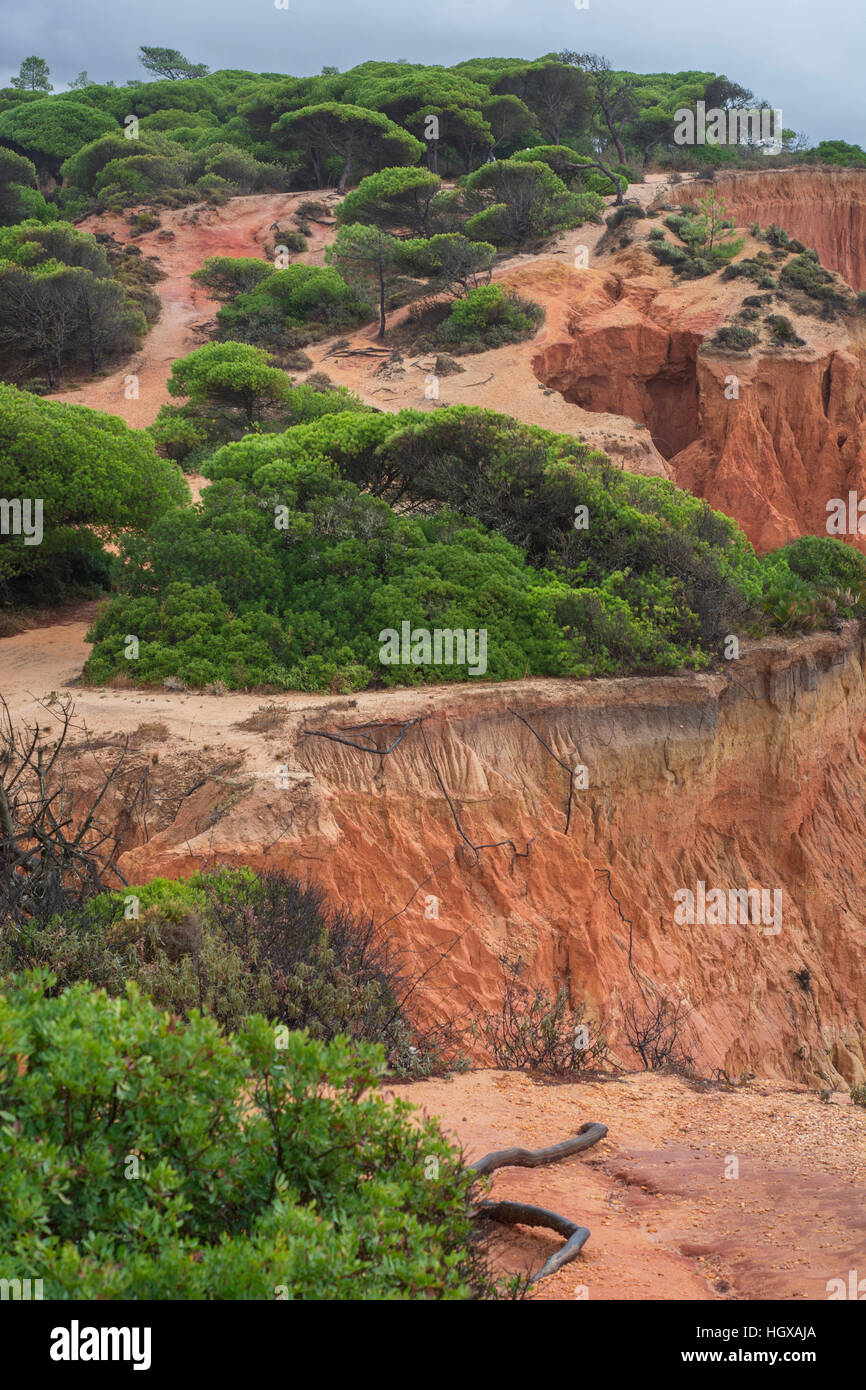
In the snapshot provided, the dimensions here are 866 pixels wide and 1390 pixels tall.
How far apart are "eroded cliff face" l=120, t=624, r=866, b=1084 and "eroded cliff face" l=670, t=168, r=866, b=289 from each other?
28033mm

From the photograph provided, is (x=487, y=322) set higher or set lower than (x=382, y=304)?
lower

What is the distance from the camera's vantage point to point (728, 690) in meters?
13.4

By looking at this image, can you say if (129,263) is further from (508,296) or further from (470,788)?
(470,788)

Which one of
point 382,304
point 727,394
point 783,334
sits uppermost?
point 382,304

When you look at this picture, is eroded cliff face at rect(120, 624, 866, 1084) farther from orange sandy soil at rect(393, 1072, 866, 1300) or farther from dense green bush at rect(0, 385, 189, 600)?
dense green bush at rect(0, 385, 189, 600)

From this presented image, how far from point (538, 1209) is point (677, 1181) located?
108cm

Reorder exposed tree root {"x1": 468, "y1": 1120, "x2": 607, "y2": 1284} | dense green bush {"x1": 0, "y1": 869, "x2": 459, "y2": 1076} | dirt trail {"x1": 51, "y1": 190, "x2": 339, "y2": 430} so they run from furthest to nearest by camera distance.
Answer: dirt trail {"x1": 51, "y1": 190, "x2": 339, "y2": 430}
dense green bush {"x1": 0, "y1": 869, "x2": 459, "y2": 1076}
exposed tree root {"x1": 468, "y1": 1120, "x2": 607, "y2": 1284}

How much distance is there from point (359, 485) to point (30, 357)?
2128 centimetres

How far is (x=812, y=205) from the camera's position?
3847 centimetres

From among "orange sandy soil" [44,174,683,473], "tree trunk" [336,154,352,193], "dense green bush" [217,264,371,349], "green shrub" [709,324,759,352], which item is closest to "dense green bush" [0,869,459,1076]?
"orange sandy soil" [44,174,683,473]

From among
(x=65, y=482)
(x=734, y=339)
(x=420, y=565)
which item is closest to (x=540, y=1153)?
(x=420, y=565)

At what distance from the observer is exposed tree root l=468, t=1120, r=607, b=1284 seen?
431cm

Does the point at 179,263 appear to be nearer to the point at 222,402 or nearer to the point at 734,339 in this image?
the point at 222,402

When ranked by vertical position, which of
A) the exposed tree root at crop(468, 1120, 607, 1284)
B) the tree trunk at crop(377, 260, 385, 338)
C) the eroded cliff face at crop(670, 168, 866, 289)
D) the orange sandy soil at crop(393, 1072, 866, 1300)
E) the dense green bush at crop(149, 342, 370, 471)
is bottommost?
the orange sandy soil at crop(393, 1072, 866, 1300)
